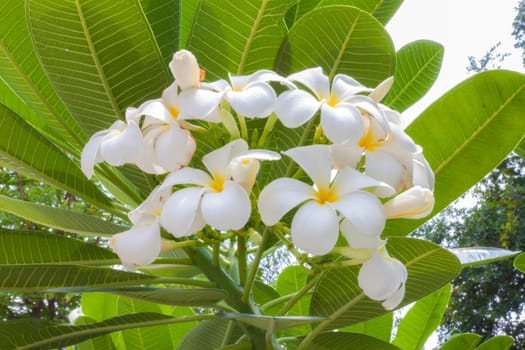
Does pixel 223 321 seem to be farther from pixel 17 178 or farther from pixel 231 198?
pixel 17 178

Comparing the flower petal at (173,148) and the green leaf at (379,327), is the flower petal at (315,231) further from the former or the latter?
the green leaf at (379,327)

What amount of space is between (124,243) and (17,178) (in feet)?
21.3

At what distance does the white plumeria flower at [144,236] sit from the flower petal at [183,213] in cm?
3

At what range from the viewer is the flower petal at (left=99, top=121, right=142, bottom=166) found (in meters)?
0.62

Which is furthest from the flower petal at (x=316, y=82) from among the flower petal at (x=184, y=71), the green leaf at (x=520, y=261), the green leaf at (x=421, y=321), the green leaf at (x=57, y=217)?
the green leaf at (x=421, y=321)

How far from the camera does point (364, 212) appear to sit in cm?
56

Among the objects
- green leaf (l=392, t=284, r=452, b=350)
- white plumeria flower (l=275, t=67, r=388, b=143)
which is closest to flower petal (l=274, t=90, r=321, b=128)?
white plumeria flower (l=275, t=67, r=388, b=143)

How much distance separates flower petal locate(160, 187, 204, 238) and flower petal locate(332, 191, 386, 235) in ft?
0.39

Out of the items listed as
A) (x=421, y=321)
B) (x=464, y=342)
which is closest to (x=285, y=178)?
(x=464, y=342)

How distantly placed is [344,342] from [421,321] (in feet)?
1.21

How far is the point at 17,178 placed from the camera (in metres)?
6.69

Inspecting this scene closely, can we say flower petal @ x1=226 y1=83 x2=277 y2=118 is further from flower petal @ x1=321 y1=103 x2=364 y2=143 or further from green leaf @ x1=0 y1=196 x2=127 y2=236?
green leaf @ x1=0 y1=196 x2=127 y2=236

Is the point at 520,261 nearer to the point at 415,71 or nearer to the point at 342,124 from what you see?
the point at 415,71

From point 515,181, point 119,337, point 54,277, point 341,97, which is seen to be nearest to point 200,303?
point 54,277
